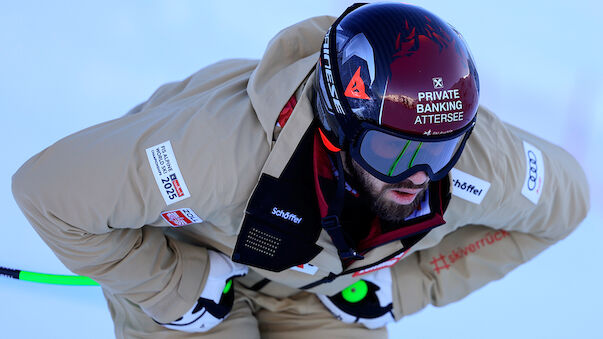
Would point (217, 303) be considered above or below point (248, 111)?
below

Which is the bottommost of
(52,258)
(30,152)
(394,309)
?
(394,309)

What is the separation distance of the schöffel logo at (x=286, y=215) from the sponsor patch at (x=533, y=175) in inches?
30.0

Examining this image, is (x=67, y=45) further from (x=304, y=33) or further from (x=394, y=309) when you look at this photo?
(x=394, y=309)

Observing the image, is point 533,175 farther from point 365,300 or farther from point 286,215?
point 286,215

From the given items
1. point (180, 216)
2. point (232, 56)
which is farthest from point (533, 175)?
point (232, 56)

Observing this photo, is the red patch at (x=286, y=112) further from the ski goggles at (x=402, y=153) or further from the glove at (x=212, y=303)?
the glove at (x=212, y=303)

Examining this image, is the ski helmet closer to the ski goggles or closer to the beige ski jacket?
the ski goggles

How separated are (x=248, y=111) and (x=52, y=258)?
1.21 meters

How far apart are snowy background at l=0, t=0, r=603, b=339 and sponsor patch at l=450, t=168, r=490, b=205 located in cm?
73

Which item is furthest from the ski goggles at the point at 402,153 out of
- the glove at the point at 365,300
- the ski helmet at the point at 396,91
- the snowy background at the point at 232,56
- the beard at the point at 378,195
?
the snowy background at the point at 232,56

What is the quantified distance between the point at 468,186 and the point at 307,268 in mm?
562

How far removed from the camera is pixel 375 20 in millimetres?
1703

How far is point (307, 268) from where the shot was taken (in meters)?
2.04

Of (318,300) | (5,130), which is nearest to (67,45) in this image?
(5,130)
